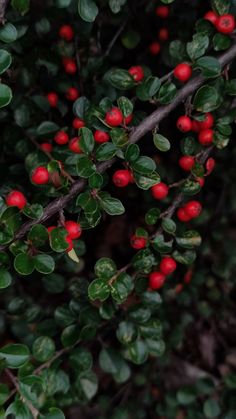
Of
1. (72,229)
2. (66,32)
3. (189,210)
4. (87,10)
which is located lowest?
(189,210)

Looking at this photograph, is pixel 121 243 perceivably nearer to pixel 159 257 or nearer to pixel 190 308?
pixel 190 308

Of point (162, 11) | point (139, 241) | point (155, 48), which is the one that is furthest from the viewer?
point (155, 48)

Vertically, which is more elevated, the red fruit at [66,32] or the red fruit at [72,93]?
the red fruit at [66,32]

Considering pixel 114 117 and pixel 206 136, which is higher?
pixel 114 117

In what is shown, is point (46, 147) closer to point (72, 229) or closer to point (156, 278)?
point (72, 229)

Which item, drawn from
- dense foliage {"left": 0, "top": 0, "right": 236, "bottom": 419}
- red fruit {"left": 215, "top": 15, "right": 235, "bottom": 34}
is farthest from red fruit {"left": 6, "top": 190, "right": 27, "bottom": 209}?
red fruit {"left": 215, "top": 15, "right": 235, "bottom": 34}

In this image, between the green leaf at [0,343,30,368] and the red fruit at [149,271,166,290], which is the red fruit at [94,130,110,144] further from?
the green leaf at [0,343,30,368]

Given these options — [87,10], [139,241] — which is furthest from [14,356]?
[87,10]

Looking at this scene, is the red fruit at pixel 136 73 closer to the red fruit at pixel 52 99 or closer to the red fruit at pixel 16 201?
the red fruit at pixel 52 99

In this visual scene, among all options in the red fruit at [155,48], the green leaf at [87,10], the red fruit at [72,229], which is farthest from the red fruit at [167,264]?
the red fruit at [155,48]
